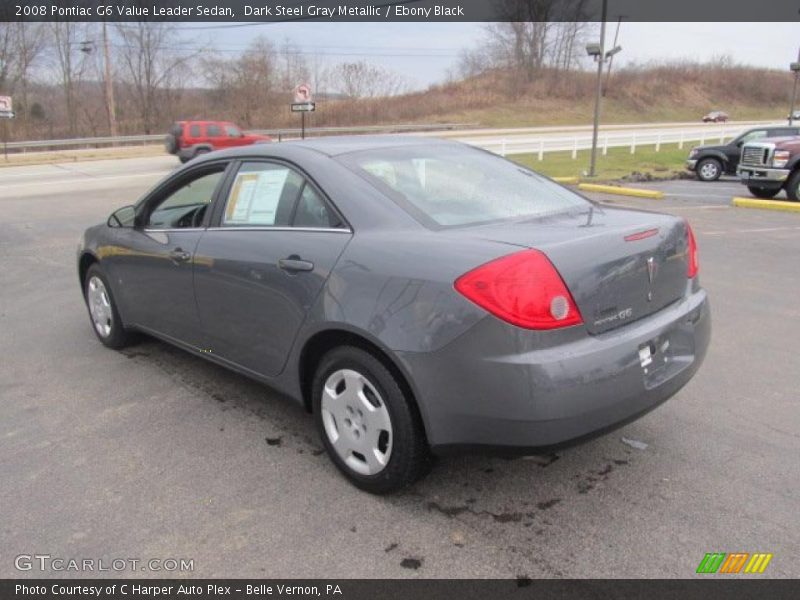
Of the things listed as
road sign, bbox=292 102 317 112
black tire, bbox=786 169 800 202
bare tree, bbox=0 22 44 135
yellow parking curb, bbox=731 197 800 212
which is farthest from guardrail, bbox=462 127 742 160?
bare tree, bbox=0 22 44 135

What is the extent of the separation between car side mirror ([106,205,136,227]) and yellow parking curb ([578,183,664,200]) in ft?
40.3

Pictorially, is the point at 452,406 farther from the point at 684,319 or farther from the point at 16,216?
the point at 16,216

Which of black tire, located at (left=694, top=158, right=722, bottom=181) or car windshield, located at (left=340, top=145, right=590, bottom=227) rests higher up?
car windshield, located at (left=340, top=145, right=590, bottom=227)

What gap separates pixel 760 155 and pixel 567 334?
45.9ft

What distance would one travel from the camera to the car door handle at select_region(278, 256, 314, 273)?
3128mm

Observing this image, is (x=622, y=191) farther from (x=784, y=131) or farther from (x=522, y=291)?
(x=522, y=291)

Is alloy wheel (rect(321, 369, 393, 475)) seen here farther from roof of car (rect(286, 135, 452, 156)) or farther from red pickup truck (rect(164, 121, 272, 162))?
red pickup truck (rect(164, 121, 272, 162))

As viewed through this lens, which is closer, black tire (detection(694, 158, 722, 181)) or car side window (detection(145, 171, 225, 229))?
car side window (detection(145, 171, 225, 229))

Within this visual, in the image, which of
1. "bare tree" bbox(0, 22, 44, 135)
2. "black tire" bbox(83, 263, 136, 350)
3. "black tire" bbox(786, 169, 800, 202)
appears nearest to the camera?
"black tire" bbox(83, 263, 136, 350)

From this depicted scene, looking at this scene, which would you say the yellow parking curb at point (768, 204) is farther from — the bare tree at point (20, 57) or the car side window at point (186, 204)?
the bare tree at point (20, 57)

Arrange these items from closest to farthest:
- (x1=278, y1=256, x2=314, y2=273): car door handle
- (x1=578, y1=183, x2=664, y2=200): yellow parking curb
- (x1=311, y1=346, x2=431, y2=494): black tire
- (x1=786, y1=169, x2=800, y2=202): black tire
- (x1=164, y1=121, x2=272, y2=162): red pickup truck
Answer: (x1=311, y1=346, x2=431, y2=494): black tire < (x1=278, y1=256, x2=314, y2=273): car door handle < (x1=786, y1=169, x2=800, y2=202): black tire < (x1=578, y1=183, x2=664, y2=200): yellow parking curb < (x1=164, y1=121, x2=272, y2=162): red pickup truck

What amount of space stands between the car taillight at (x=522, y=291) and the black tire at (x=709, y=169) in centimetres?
1879

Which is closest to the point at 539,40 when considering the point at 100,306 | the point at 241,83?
the point at 241,83

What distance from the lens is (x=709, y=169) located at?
62.8 ft
